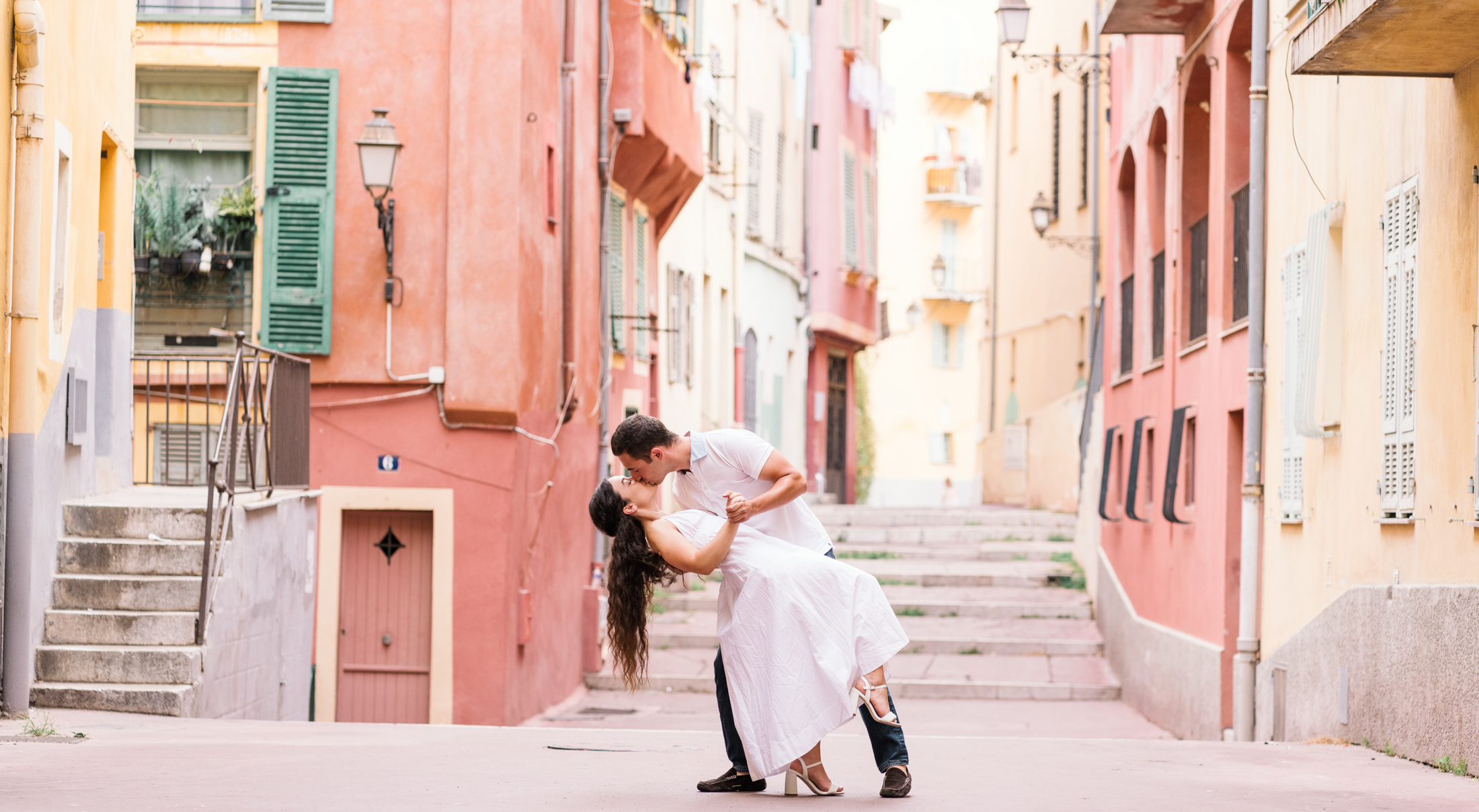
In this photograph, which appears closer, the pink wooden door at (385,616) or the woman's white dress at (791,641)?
the woman's white dress at (791,641)

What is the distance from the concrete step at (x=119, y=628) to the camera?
35.1ft

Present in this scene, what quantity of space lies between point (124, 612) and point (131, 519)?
687mm

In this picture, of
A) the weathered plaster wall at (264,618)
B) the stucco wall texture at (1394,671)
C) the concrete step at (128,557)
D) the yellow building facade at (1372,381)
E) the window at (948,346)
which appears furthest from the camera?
the window at (948,346)

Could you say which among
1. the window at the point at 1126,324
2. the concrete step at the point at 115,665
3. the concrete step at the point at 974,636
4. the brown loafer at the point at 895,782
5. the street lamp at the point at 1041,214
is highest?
the street lamp at the point at 1041,214

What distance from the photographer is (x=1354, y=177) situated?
35.7 feet

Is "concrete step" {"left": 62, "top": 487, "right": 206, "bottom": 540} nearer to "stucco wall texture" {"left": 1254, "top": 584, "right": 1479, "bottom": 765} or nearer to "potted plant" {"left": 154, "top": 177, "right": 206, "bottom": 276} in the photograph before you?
"potted plant" {"left": 154, "top": 177, "right": 206, "bottom": 276}

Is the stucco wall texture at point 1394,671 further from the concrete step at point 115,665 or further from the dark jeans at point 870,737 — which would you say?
the concrete step at point 115,665

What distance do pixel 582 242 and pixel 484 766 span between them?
11.8 metres

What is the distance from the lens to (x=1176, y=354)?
1659 cm

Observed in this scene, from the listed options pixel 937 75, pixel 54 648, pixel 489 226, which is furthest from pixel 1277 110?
pixel 937 75

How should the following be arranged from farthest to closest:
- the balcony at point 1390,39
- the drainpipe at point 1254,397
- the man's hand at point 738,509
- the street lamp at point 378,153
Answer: the street lamp at point 378,153, the drainpipe at point 1254,397, the balcony at point 1390,39, the man's hand at point 738,509

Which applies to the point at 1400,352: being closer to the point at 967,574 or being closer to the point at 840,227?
the point at 967,574

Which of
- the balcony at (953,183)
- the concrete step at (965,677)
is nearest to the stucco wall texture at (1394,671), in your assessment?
the concrete step at (965,677)

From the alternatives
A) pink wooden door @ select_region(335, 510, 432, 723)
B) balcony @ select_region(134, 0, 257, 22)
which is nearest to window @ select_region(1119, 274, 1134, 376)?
pink wooden door @ select_region(335, 510, 432, 723)
